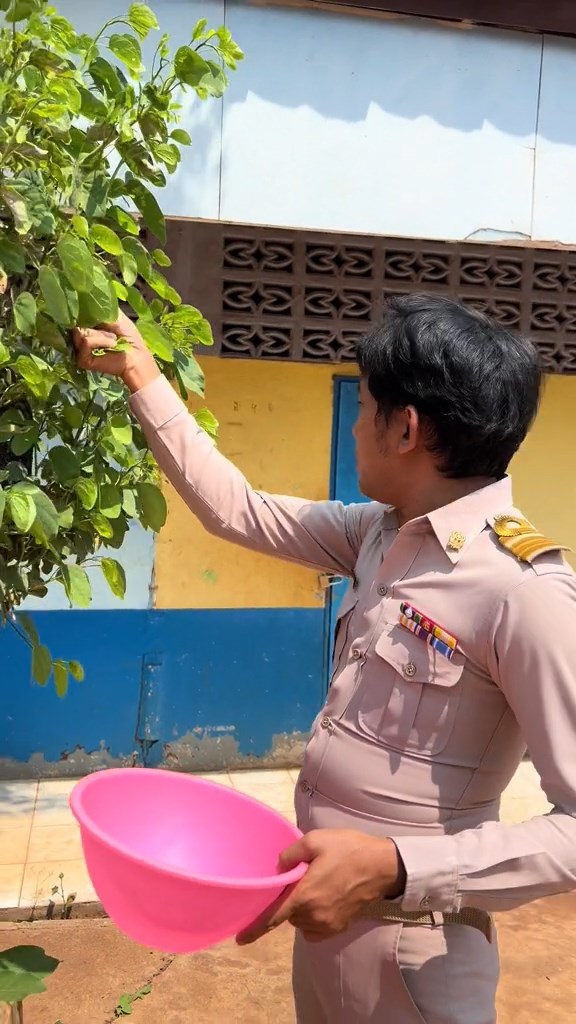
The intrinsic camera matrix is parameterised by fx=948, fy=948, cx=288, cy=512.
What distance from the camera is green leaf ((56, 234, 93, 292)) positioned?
4.01 feet

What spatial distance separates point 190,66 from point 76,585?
813 mm

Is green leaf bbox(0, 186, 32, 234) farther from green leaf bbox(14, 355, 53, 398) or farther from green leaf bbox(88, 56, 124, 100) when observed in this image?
green leaf bbox(88, 56, 124, 100)

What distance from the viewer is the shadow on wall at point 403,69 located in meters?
3.82

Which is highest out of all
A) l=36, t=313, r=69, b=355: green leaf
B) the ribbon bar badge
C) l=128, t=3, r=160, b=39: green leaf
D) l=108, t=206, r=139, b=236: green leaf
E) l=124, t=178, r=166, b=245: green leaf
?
l=128, t=3, r=160, b=39: green leaf

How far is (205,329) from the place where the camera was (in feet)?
5.59

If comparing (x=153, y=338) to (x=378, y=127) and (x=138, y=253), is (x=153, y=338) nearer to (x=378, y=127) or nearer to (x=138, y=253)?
(x=138, y=253)

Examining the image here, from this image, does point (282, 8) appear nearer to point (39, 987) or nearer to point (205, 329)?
point (205, 329)

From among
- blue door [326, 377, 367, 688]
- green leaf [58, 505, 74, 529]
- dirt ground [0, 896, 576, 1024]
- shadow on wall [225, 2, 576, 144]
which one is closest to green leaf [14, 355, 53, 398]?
green leaf [58, 505, 74, 529]

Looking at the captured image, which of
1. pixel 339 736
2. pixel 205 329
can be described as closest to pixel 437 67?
pixel 205 329

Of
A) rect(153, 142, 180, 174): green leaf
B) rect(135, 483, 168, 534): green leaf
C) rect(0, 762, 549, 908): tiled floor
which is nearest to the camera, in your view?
rect(153, 142, 180, 174): green leaf

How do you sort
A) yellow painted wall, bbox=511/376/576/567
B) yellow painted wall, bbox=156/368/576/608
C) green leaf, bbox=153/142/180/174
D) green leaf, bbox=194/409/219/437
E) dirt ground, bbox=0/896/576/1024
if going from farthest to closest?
yellow painted wall, bbox=511/376/576/567 < yellow painted wall, bbox=156/368/576/608 < dirt ground, bbox=0/896/576/1024 < green leaf, bbox=194/409/219/437 < green leaf, bbox=153/142/180/174

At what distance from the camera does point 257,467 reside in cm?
462

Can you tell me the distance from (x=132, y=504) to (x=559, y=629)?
0.75m

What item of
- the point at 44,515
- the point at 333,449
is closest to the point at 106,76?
the point at 44,515
